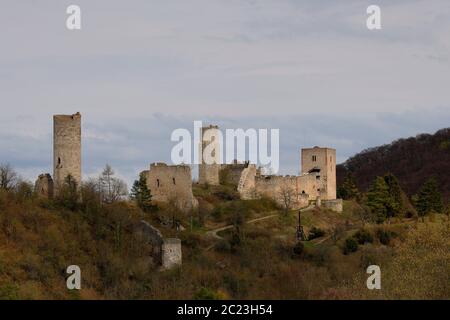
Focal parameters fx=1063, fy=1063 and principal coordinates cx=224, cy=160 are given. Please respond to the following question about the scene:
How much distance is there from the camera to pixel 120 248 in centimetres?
4338

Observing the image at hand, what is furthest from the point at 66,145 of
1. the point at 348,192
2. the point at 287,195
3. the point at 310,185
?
the point at 348,192

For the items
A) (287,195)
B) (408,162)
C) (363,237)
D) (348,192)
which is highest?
(408,162)

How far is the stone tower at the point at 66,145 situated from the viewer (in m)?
44.2

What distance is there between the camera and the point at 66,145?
145ft

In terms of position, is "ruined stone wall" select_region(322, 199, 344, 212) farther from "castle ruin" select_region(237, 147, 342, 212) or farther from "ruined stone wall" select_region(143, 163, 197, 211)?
"ruined stone wall" select_region(143, 163, 197, 211)

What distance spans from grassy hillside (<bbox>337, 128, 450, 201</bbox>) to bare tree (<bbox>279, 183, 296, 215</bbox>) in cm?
2992

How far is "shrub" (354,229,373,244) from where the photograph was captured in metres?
48.6

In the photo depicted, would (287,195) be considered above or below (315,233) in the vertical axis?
above

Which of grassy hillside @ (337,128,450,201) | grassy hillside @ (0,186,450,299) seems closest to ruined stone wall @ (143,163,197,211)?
grassy hillside @ (0,186,450,299)

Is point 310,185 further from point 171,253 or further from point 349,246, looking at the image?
point 171,253

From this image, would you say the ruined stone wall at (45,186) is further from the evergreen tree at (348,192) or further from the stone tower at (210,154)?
the evergreen tree at (348,192)

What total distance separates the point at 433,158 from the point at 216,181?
43.6 meters

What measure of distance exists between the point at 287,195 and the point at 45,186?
15217 mm
